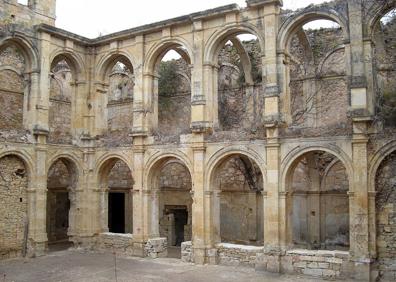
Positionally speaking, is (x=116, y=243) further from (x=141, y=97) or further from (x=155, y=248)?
(x=141, y=97)

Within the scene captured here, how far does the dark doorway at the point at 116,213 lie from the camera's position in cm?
2286

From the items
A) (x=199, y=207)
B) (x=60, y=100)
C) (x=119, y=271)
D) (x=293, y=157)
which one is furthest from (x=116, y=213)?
(x=293, y=157)

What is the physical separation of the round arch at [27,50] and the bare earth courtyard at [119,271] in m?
6.87

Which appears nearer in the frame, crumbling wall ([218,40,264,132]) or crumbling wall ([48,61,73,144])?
crumbling wall ([218,40,264,132])

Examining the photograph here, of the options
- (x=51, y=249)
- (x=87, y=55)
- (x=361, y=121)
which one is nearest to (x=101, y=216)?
(x=51, y=249)

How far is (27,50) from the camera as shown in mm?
16891

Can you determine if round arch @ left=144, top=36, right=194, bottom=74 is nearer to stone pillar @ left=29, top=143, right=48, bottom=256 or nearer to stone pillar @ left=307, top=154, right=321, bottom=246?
stone pillar @ left=29, top=143, right=48, bottom=256

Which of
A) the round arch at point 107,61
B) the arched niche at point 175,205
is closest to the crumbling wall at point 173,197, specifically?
the arched niche at point 175,205

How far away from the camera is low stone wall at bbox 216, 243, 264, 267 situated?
1460 centimetres

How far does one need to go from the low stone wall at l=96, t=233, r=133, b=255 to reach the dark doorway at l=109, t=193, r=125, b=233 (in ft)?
15.0

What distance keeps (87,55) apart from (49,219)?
769 cm

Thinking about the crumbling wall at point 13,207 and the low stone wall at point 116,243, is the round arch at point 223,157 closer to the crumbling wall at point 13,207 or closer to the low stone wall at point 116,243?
the low stone wall at point 116,243

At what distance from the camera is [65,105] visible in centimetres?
2378

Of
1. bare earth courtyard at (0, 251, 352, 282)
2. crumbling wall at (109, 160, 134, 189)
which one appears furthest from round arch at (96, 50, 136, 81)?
bare earth courtyard at (0, 251, 352, 282)
